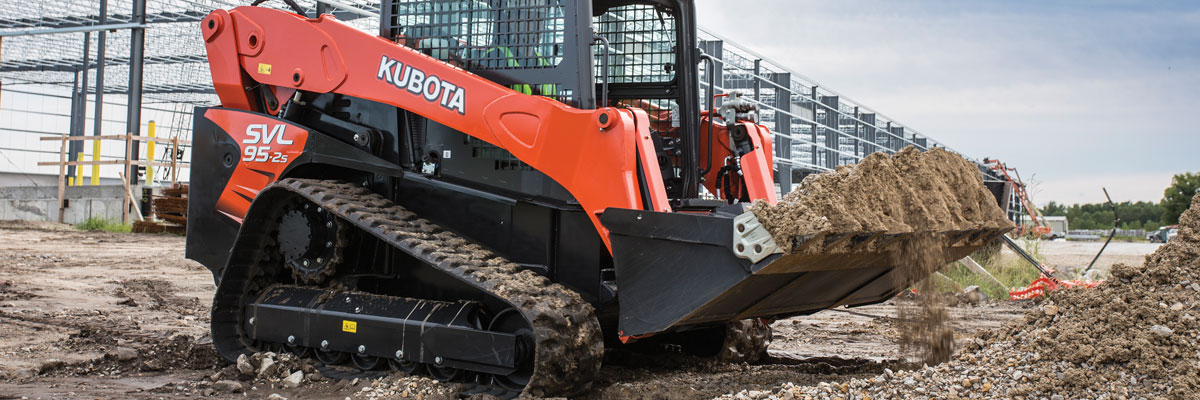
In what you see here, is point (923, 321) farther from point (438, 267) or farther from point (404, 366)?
point (404, 366)

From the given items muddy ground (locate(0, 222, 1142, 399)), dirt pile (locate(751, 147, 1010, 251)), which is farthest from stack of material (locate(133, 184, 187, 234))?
dirt pile (locate(751, 147, 1010, 251))

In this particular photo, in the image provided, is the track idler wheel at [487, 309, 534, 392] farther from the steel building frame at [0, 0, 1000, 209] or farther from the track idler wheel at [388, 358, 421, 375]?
the steel building frame at [0, 0, 1000, 209]

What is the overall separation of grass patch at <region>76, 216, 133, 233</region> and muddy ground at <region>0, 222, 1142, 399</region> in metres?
6.26

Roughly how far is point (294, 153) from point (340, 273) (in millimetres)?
770

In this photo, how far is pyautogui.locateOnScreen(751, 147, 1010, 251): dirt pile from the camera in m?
3.93

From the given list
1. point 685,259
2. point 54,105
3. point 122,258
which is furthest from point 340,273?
point 54,105

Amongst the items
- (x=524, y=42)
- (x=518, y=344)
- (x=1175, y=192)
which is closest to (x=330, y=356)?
(x=518, y=344)

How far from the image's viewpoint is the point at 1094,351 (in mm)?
3906

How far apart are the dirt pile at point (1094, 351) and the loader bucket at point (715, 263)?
45cm

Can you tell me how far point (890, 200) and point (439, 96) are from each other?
2316mm

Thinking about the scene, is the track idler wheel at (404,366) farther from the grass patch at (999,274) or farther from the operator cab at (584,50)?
the grass patch at (999,274)

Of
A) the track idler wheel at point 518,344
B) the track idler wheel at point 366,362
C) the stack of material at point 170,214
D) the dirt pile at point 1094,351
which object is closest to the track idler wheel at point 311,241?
the track idler wheel at point 366,362

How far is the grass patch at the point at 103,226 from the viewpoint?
58.2ft

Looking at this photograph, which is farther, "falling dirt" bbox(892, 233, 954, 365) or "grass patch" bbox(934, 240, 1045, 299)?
"grass patch" bbox(934, 240, 1045, 299)
